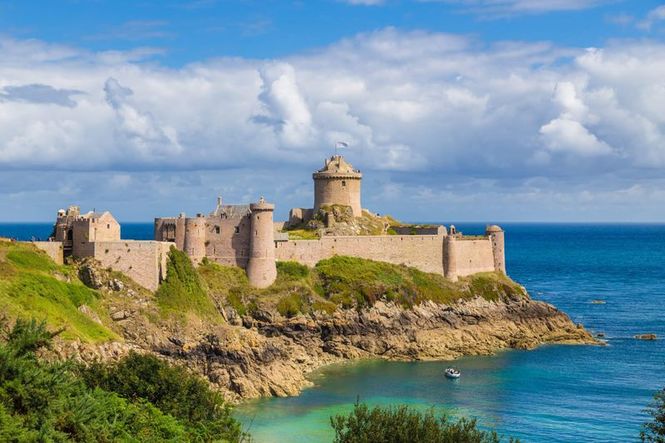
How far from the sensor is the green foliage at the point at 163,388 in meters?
43.3

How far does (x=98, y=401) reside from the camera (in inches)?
1368

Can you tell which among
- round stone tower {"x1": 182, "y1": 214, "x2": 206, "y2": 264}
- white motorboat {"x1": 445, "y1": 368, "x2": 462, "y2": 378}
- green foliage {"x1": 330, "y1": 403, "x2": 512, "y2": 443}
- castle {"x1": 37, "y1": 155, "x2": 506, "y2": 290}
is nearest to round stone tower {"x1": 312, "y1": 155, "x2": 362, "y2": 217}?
castle {"x1": 37, "y1": 155, "x2": 506, "y2": 290}

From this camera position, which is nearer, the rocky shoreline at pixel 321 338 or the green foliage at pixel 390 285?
the rocky shoreline at pixel 321 338

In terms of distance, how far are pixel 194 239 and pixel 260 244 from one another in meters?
5.49

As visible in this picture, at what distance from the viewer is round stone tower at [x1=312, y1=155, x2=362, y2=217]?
9206 centimetres

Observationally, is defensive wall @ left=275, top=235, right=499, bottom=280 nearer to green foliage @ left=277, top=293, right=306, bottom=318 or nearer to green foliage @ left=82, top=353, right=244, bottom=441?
green foliage @ left=277, top=293, right=306, bottom=318

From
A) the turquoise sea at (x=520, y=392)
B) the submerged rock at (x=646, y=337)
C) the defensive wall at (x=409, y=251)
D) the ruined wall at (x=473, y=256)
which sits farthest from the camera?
the ruined wall at (x=473, y=256)

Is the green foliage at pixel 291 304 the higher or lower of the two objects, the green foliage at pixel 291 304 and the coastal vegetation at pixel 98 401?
the higher

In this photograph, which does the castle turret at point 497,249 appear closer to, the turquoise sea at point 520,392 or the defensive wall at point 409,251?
the defensive wall at point 409,251

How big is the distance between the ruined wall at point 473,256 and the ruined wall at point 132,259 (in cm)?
3499

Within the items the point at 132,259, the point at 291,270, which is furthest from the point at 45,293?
the point at 291,270

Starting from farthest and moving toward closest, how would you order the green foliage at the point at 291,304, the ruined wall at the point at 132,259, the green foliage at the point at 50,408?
1. the green foliage at the point at 291,304
2. the ruined wall at the point at 132,259
3. the green foliage at the point at 50,408

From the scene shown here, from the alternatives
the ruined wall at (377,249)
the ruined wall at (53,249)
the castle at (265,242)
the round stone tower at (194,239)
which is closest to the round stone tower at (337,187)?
the castle at (265,242)

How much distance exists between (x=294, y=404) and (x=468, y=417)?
37.4 feet
